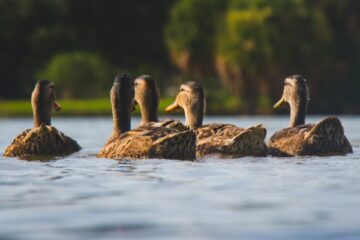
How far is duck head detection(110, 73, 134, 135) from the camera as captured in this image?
55.3 feet

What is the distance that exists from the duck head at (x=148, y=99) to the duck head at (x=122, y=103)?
699mm

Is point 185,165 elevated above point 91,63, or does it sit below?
below

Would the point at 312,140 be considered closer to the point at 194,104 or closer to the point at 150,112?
the point at 194,104

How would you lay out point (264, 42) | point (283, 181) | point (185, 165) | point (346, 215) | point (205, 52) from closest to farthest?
1. point (346, 215)
2. point (283, 181)
3. point (185, 165)
4. point (264, 42)
5. point (205, 52)

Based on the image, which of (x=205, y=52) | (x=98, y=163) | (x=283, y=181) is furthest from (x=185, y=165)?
(x=205, y=52)

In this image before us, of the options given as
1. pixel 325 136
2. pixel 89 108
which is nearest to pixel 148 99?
pixel 325 136

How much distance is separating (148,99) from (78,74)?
112ft

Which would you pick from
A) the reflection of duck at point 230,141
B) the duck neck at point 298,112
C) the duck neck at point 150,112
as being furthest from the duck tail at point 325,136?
the duck neck at point 150,112

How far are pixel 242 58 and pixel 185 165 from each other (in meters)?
30.5

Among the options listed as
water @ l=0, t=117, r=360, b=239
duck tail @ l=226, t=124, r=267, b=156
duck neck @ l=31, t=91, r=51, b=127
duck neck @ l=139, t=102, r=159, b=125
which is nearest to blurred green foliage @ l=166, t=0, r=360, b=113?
duck neck @ l=31, t=91, r=51, b=127

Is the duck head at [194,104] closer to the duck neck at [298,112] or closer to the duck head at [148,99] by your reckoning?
the duck head at [148,99]

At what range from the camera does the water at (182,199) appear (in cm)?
826

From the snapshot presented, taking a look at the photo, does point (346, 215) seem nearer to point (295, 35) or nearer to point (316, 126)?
point (316, 126)

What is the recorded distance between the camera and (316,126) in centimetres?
1581
